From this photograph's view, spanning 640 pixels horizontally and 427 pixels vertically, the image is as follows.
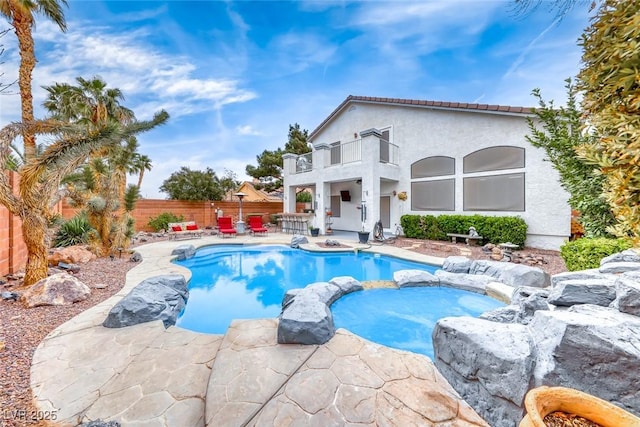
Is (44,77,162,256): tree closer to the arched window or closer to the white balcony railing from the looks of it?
the white balcony railing

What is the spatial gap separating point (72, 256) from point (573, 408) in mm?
10373

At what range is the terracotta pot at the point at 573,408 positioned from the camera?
1512 millimetres

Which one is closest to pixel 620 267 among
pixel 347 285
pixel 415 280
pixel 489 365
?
pixel 415 280

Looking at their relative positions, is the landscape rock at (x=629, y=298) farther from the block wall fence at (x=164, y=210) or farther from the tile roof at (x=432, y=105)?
the block wall fence at (x=164, y=210)

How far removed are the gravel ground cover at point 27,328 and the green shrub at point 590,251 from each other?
1426 millimetres

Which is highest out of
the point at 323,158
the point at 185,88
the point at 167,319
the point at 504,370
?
the point at 185,88

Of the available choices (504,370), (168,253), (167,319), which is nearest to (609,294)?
(504,370)

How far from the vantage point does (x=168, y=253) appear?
946 centimetres

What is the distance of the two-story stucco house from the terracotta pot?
10.3m

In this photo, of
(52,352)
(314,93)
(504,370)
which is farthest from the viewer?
(314,93)

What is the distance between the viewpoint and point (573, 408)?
5.40 ft

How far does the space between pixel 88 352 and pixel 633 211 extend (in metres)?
5.84

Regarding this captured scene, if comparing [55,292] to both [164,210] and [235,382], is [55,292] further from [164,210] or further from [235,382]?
[164,210]

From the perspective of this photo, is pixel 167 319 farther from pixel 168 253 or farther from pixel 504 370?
pixel 168 253
